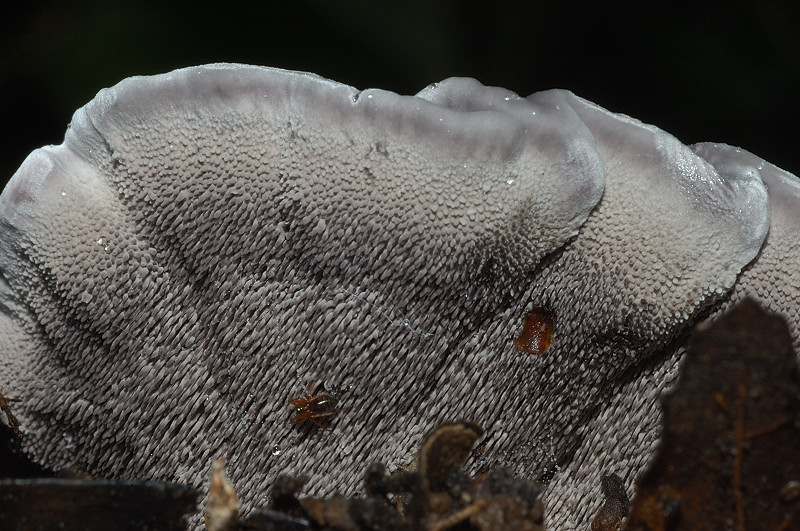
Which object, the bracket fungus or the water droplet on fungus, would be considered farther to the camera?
the water droplet on fungus

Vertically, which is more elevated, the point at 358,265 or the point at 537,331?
the point at 358,265

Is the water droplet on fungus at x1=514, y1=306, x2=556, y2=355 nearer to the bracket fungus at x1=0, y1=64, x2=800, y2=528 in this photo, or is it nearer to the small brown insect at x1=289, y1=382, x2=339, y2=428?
the bracket fungus at x1=0, y1=64, x2=800, y2=528

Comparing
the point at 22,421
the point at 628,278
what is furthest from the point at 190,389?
the point at 628,278

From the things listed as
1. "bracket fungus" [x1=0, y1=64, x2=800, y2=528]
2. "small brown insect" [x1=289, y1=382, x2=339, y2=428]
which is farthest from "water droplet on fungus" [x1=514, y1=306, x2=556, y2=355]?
"small brown insect" [x1=289, y1=382, x2=339, y2=428]

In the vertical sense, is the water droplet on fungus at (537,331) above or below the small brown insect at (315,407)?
above

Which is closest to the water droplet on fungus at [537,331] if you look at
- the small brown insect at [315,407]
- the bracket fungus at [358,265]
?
the bracket fungus at [358,265]

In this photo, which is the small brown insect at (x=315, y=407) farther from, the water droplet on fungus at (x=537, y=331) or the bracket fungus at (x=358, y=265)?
the water droplet on fungus at (x=537, y=331)
